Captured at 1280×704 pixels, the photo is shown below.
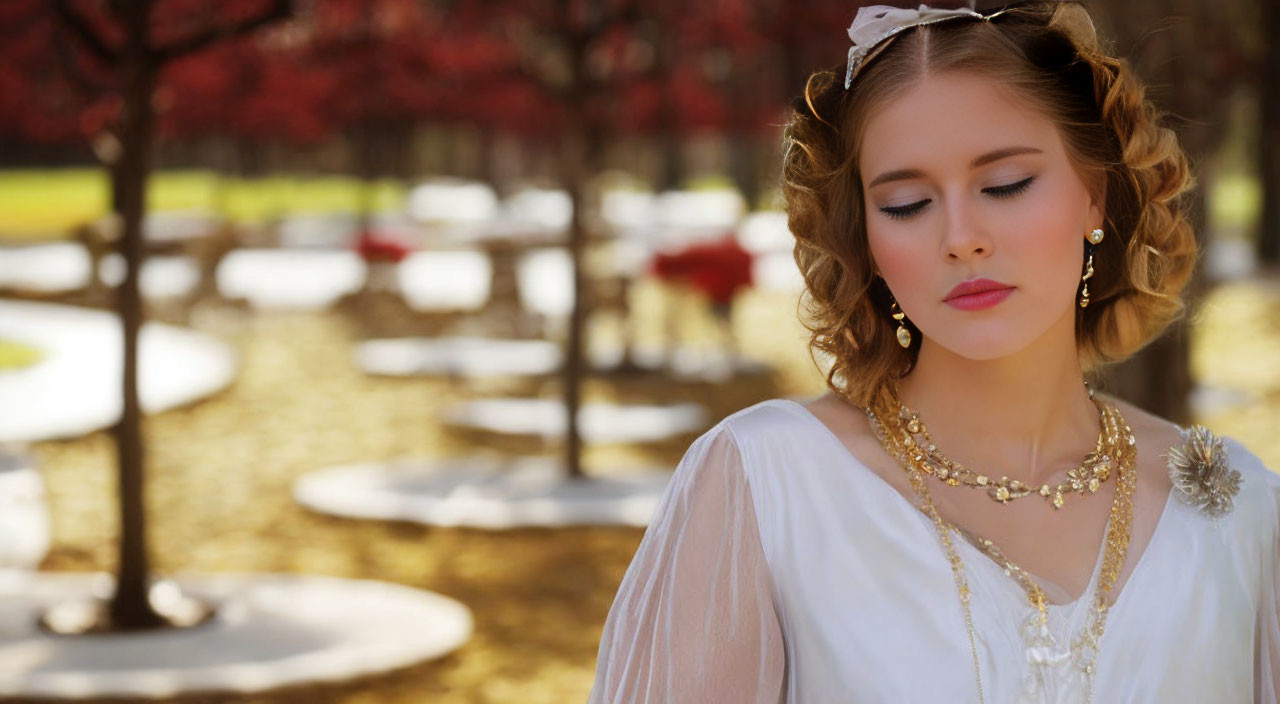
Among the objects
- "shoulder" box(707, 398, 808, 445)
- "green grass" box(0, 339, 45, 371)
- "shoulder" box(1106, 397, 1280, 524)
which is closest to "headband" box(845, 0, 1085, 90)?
"shoulder" box(707, 398, 808, 445)

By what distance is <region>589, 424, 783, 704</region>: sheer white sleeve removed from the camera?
2111mm

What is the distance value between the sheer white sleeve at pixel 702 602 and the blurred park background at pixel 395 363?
65 cm

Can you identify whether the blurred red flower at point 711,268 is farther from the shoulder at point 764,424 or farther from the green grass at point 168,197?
the green grass at point 168,197

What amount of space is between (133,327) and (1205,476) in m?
5.31

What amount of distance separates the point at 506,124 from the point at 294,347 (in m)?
21.3

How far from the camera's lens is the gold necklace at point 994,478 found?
2283mm

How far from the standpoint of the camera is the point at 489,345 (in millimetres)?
16859

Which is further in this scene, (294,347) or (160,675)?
(294,347)

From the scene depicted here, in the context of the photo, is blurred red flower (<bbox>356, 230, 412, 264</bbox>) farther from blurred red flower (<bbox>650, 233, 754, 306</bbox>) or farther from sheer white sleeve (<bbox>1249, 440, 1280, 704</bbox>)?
sheer white sleeve (<bbox>1249, 440, 1280, 704</bbox>)

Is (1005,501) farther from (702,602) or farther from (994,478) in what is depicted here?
(702,602)

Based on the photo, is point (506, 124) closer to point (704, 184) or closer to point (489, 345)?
point (489, 345)

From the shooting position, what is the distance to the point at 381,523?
8953 mm

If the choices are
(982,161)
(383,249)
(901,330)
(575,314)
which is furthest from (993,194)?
(383,249)

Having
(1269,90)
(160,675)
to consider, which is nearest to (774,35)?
(1269,90)
